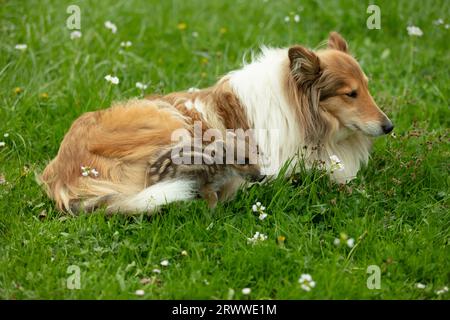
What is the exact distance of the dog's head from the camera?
16.7 feet

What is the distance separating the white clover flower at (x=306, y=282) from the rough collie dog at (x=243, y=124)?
3.69ft

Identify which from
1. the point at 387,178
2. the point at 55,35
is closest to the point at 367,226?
the point at 387,178

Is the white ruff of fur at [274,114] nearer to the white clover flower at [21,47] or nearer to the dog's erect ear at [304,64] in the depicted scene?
the dog's erect ear at [304,64]

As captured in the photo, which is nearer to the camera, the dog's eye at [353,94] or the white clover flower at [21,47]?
the dog's eye at [353,94]

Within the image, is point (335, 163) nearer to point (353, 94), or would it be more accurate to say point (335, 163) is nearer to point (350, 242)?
point (353, 94)

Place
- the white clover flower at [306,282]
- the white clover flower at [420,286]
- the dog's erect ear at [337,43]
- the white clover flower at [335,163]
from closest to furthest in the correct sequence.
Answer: the white clover flower at [306,282] → the white clover flower at [420,286] → the white clover flower at [335,163] → the dog's erect ear at [337,43]

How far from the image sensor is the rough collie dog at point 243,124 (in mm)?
4785

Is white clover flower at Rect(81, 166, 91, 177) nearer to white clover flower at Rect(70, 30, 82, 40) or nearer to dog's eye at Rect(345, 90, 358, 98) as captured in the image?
dog's eye at Rect(345, 90, 358, 98)

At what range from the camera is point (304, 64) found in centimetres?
503

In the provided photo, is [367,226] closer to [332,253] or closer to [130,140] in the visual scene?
[332,253]

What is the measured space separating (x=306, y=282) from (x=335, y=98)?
66.0 inches

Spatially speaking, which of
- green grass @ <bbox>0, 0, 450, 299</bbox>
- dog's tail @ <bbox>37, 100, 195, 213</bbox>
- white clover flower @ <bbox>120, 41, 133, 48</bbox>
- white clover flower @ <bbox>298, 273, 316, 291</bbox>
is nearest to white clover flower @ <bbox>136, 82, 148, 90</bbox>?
green grass @ <bbox>0, 0, 450, 299</bbox>

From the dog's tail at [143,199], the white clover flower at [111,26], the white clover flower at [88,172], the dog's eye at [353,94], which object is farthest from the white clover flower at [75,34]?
the dog's eye at [353,94]

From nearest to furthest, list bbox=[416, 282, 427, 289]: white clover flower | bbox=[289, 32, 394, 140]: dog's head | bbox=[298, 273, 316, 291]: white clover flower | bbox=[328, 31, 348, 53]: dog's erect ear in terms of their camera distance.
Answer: bbox=[298, 273, 316, 291]: white clover flower
bbox=[416, 282, 427, 289]: white clover flower
bbox=[289, 32, 394, 140]: dog's head
bbox=[328, 31, 348, 53]: dog's erect ear
